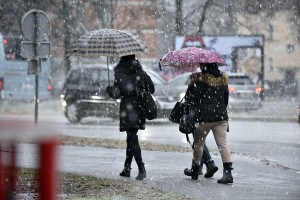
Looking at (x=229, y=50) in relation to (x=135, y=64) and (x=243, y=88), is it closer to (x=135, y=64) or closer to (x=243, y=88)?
(x=243, y=88)

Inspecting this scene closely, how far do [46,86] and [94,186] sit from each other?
27905 millimetres

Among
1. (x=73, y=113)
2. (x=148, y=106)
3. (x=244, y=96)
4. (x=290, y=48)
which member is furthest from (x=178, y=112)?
(x=290, y=48)

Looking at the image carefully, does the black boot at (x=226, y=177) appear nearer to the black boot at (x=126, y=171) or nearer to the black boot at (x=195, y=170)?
the black boot at (x=195, y=170)

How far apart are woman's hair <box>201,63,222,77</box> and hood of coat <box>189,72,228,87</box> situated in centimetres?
4

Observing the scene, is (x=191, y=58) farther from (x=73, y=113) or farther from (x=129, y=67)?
(x=73, y=113)

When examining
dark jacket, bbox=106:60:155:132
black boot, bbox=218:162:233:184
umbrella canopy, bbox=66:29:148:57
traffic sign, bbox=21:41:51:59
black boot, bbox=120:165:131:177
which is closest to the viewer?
black boot, bbox=218:162:233:184

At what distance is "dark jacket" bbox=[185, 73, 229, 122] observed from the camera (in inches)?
390

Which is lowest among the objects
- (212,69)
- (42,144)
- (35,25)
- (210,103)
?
(210,103)

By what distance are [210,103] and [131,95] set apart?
1015 mm

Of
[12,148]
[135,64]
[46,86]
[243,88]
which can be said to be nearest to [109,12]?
[46,86]

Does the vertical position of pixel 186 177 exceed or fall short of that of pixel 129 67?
it falls short

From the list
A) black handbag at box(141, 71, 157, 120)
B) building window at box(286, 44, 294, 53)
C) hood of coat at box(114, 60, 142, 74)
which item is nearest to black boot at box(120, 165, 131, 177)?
black handbag at box(141, 71, 157, 120)

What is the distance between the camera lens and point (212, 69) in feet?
33.0

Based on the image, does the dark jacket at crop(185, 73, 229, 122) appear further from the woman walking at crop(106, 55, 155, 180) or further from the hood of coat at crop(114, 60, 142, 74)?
the hood of coat at crop(114, 60, 142, 74)
